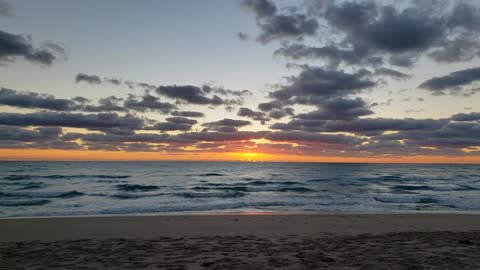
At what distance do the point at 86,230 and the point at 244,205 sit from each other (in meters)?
13.0

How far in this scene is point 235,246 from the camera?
9.42 meters

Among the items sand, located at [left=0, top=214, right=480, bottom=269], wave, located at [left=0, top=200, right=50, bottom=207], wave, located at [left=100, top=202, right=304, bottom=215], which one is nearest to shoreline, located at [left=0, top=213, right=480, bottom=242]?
sand, located at [left=0, top=214, right=480, bottom=269]

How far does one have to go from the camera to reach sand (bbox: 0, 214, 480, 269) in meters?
7.45

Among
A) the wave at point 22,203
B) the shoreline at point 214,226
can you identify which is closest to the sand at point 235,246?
the shoreline at point 214,226

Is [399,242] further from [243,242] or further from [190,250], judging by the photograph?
[190,250]

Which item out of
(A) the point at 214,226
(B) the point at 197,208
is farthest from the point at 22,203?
(A) the point at 214,226

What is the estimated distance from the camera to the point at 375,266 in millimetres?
7125

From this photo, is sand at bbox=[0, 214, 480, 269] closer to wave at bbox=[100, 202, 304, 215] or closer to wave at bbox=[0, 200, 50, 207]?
wave at bbox=[100, 202, 304, 215]

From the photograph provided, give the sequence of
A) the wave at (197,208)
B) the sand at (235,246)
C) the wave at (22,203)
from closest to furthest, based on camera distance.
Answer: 1. the sand at (235,246)
2. the wave at (197,208)
3. the wave at (22,203)

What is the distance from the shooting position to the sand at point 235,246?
7.45 metres

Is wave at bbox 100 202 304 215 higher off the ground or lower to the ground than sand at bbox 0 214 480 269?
lower

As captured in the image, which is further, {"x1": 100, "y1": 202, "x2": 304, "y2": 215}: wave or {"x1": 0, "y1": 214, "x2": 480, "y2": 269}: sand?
{"x1": 100, "y1": 202, "x2": 304, "y2": 215}: wave

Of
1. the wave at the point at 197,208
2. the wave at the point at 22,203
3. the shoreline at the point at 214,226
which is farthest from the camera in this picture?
the wave at the point at 22,203

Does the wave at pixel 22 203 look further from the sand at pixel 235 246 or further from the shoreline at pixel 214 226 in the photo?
the sand at pixel 235 246
